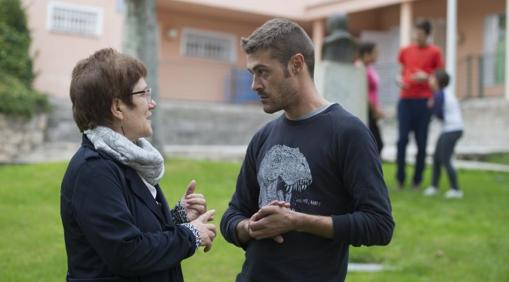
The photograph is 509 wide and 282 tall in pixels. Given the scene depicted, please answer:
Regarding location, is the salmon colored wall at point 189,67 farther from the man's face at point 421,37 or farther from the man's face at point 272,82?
the man's face at point 272,82

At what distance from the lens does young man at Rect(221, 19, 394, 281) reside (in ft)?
8.07

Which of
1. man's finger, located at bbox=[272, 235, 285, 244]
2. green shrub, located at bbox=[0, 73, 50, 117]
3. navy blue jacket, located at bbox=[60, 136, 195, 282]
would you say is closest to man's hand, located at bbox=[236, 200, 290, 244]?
man's finger, located at bbox=[272, 235, 285, 244]

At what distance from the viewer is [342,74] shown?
7.84 m

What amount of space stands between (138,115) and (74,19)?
16.4 m

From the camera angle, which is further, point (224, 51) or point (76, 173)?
point (224, 51)

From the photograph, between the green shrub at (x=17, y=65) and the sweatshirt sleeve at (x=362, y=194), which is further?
the green shrub at (x=17, y=65)

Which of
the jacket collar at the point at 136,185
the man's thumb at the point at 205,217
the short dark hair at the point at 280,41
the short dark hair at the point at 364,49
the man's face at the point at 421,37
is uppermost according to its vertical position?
the man's face at the point at 421,37

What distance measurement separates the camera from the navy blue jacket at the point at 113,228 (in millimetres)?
2322

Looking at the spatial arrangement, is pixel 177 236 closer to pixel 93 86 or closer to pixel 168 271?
pixel 168 271

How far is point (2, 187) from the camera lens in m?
8.30

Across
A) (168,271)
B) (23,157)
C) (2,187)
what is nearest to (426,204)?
(2,187)

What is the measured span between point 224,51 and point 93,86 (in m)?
20.5

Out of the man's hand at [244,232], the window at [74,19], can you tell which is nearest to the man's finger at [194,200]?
the man's hand at [244,232]

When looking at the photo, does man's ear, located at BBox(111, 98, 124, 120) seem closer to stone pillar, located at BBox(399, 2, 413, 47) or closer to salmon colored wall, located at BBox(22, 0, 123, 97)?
salmon colored wall, located at BBox(22, 0, 123, 97)
